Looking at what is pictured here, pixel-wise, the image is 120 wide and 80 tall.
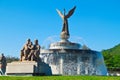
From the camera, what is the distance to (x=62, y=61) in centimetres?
4197

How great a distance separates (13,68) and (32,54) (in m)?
2.37

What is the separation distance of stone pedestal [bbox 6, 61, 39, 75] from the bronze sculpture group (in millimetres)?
439

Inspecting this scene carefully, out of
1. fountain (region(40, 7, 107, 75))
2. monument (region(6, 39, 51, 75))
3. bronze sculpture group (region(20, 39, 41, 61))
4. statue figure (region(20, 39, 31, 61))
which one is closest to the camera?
monument (region(6, 39, 51, 75))

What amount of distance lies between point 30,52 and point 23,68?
5.10ft

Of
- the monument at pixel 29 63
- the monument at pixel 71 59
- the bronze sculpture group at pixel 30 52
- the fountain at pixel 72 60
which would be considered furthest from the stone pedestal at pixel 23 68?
the fountain at pixel 72 60

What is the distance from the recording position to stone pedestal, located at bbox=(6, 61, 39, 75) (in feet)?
96.2

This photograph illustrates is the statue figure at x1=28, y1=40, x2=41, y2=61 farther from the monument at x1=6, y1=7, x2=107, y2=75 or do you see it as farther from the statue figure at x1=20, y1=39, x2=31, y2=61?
the monument at x1=6, y1=7, x2=107, y2=75

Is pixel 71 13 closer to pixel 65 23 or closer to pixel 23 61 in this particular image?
pixel 65 23

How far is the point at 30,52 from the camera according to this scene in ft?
97.6

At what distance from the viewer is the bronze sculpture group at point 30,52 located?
2976cm

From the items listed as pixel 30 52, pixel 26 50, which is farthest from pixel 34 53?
pixel 26 50

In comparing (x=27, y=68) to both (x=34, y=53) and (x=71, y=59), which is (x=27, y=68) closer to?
(x=34, y=53)

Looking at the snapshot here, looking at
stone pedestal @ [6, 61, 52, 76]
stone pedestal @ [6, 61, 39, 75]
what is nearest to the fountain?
stone pedestal @ [6, 61, 52, 76]

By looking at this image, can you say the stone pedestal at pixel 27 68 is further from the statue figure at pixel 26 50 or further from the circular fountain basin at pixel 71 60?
the circular fountain basin at pixel 71 60
